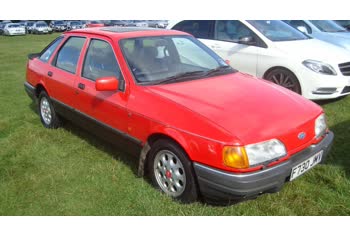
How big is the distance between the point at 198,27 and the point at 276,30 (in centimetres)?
158

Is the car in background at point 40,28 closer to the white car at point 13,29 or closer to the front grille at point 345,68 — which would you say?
the white car at point 13,29

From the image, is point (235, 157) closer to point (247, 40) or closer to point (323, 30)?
point (247, 40)

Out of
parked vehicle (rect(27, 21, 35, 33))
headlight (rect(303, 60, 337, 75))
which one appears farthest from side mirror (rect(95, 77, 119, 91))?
parked vehicle (rect(27, 21, 35, 33))

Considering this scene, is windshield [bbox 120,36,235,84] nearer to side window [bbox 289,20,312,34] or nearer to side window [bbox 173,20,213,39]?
side window [bbox 173,20,213,39]

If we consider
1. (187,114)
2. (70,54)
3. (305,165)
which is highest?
(70,54)

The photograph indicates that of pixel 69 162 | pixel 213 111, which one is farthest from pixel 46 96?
pixel 213 111

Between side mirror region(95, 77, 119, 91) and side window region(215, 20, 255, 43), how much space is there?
11.7 ft

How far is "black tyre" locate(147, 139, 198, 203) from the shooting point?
9.27 ft

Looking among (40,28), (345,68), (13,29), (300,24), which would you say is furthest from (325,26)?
(13,29)

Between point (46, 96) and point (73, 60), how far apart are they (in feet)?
3.56

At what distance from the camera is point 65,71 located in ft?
14.5

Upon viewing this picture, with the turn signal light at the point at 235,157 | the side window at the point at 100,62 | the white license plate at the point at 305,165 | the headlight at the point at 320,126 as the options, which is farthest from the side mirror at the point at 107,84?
the headlight at the point at 320,126

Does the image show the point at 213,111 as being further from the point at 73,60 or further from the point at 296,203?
the point at 73,60

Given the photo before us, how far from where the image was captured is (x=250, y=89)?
337cm
